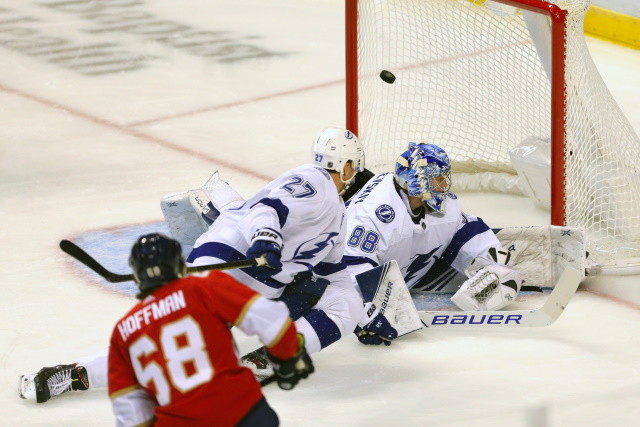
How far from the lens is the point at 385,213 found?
182 inches

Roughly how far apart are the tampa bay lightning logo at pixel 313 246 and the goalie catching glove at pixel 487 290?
0.64 meters

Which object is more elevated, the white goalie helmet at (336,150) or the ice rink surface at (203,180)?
the white goalie helmet at (336,150)

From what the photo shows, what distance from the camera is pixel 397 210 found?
4.64 m

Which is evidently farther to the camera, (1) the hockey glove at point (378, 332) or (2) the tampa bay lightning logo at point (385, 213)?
(2) the tampa bay lightning logo at point (385, 213)

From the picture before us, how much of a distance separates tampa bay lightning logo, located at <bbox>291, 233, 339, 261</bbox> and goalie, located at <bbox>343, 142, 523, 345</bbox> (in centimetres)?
35

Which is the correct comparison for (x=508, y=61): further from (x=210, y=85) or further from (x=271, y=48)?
(x=271, y=48)

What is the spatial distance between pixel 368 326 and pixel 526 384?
566 mm

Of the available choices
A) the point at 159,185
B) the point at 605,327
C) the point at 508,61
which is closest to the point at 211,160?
the point at 159,185

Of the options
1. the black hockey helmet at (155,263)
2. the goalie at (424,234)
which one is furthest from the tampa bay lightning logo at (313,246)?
the black hockey helmet at (155,263)

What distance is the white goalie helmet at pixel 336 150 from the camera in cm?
431

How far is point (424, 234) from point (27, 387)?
144 centimetres

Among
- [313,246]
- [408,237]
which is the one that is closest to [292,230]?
[313,246]

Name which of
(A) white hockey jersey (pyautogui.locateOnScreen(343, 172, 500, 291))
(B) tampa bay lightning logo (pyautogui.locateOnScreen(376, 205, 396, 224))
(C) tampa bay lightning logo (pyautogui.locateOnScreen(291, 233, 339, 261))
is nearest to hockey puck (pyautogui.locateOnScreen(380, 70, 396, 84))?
(A) white hockey jersey (pyautogui.locateOnScreen(343, 172, 500, 291))

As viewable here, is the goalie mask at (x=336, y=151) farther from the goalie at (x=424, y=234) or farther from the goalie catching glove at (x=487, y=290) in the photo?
the goalie catching glove at (x=487, y=290)
